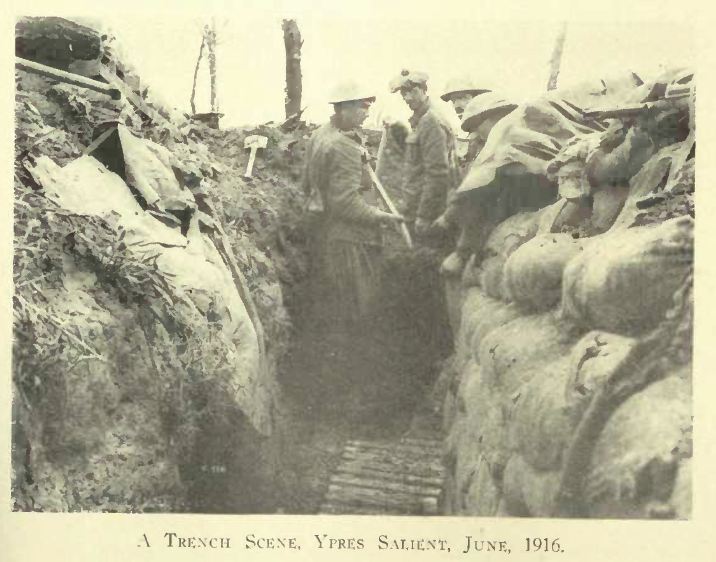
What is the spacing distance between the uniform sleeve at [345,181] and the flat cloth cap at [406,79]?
33 centimetres

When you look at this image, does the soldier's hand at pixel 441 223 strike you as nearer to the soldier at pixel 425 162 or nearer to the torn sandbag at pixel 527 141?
the soldier at pixel 425 162

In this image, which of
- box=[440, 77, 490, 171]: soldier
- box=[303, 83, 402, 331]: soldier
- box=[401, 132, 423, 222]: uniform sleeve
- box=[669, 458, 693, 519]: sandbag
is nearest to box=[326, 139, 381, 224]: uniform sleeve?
box=[303, 83, 402, 331]: soldier

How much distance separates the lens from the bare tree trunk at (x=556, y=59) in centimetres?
433

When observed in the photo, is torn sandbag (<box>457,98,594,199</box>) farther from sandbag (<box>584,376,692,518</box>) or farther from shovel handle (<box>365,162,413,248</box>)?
sandbag (<box>584,376,692,518</box>)

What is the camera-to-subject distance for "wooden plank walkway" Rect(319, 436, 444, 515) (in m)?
4.28

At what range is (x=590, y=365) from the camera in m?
4.07

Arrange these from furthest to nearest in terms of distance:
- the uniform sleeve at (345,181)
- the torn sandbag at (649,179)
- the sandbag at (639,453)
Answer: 1. the uniform sleeve at (345,181)
2. the torn sandbag at (649,179)
3. the sandbag at (639,453)

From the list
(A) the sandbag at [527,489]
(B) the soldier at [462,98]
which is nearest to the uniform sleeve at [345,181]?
(B) the soldier at [462,98]

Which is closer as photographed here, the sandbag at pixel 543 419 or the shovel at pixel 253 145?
the sandbag at pixel 543 419

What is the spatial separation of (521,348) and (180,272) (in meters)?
1.55

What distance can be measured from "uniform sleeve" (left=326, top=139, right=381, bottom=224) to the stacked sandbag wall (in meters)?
0.61

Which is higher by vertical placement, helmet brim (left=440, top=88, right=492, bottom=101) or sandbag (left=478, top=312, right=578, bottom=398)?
helmet brim (left=440, top=88, right=492, bottom=101)

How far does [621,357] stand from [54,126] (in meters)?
2.69

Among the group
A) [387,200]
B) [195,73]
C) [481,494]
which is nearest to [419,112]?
[387,200]
